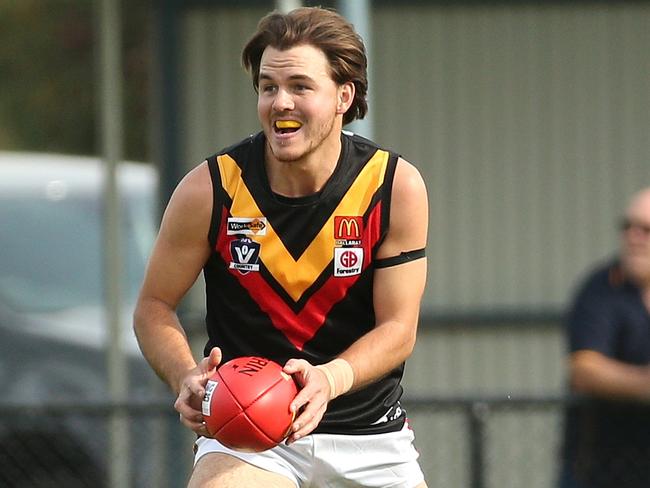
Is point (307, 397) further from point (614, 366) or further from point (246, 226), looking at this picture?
point (614, 366)

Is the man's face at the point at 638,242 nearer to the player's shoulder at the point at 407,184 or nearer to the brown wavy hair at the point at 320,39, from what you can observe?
the player's shoulder at the point at 407,184

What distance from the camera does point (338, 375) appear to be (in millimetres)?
5004

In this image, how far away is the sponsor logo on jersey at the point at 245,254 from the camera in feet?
17.4

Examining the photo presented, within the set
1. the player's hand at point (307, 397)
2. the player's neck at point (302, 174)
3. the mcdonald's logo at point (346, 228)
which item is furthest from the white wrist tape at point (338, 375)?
the player's neck at point (302, 174)

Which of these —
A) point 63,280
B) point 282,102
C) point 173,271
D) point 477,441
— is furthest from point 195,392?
point 63,280

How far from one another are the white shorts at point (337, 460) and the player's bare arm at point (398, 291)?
299 mm

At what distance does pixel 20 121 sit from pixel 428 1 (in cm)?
359

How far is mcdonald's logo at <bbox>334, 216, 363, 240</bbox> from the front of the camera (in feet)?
17.4

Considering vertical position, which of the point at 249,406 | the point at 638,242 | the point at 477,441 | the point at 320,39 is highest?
the point at 320,39

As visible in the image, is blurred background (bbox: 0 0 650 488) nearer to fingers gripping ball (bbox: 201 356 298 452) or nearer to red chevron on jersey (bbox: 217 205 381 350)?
red chevron on jersey (bbox: 217 205 381 350)

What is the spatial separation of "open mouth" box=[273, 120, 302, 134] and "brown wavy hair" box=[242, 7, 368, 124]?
0.23m

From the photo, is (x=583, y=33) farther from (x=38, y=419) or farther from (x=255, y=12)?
(x=38, y=419)

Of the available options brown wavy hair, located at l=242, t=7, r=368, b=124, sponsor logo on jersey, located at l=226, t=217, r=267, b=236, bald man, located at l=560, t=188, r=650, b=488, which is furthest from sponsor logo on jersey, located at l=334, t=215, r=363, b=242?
bald man, located at l=560, t=188, r=650, b=488

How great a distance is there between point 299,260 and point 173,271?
42 centimetres
